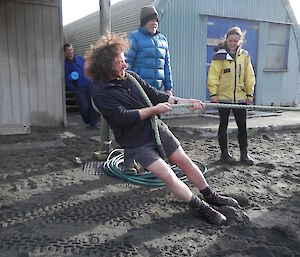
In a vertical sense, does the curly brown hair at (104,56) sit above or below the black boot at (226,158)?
above

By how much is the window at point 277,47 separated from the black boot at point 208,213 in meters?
9.14

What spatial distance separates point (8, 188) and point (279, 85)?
390 inches

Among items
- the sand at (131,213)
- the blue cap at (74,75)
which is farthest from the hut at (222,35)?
the sand at (131,213)

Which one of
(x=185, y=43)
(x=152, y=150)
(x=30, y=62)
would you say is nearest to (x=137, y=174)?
(x=152, y=150)

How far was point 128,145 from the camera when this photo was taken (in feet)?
10.2

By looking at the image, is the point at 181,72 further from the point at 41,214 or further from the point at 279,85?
the point at 41,214

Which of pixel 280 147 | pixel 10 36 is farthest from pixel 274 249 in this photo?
pixel 10 36

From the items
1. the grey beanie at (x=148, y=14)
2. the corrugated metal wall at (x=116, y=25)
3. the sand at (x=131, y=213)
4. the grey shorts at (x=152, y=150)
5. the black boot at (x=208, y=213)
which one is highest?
the corrugated metal wall at (x=116, y=25)

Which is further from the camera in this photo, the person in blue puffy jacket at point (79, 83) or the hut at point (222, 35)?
the hut at point (222, 35)

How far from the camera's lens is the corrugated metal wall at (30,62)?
6.91m

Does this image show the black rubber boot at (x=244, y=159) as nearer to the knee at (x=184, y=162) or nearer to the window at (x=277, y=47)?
the knee at (x=184, y=162)

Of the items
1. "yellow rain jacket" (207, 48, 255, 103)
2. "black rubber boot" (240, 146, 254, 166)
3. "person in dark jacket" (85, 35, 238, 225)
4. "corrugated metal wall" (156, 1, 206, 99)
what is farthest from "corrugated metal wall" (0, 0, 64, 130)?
"person in dark jacket" (85, 35, 238, 225)

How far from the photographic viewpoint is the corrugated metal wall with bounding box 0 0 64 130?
691 centimetres

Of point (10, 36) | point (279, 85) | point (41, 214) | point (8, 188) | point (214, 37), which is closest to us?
point (41, 214)
